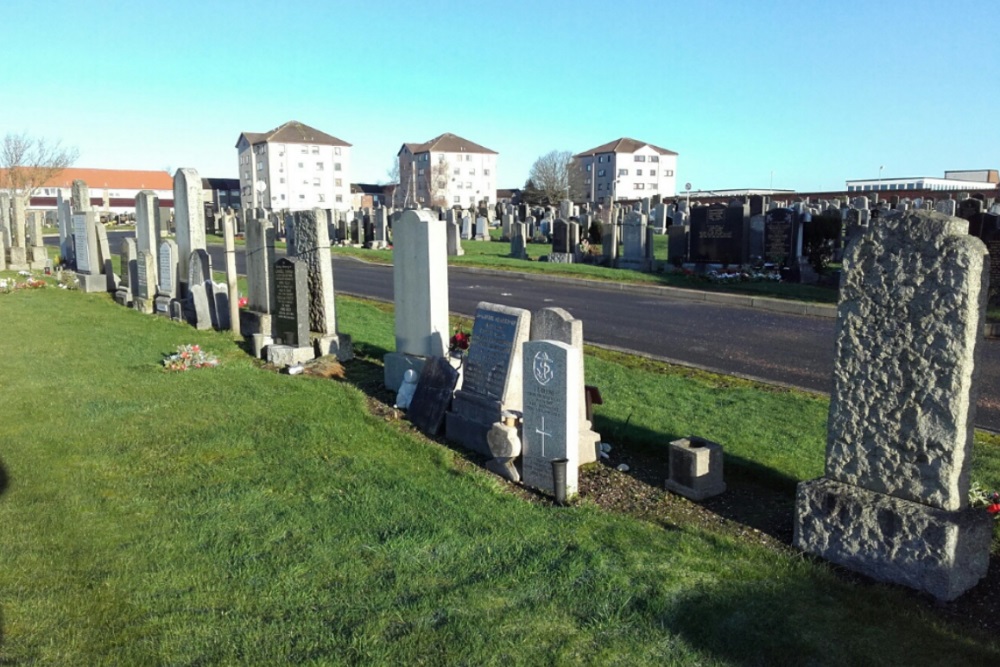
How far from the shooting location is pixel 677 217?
1565 inches

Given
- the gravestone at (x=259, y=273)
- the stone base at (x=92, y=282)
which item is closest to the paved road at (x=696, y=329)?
the gravestone at (x=259, y=273)

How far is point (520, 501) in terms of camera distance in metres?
5.91

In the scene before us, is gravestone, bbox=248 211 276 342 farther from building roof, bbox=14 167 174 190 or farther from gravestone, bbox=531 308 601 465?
building roof, bbox=14 167 174 190

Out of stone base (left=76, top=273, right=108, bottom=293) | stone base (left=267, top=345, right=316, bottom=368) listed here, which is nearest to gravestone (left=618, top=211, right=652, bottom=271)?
stone base (left=76, top=273, right=108, bottom=293)

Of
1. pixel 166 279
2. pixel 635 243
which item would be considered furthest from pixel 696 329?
pixel 635 243

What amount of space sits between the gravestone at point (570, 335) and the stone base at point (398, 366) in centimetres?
244

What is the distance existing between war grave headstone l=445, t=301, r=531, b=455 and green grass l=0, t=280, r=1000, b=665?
11.9 inches

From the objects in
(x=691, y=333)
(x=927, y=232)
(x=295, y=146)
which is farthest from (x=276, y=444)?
(x=295, y=146)

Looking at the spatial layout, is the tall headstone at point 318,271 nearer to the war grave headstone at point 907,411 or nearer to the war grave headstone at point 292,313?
the war grave headstone at point 292,313

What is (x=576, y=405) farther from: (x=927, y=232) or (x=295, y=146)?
(x=295, y=146)

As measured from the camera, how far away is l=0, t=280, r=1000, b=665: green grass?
3.86 meters

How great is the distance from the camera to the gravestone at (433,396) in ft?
25.8

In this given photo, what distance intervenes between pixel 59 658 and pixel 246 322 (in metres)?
9.42

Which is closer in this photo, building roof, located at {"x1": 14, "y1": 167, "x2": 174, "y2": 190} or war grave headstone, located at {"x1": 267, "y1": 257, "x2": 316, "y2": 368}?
war grave headstone, located at {"x1": 267, "y1": 257, "x2": 316, "y2": 368}
